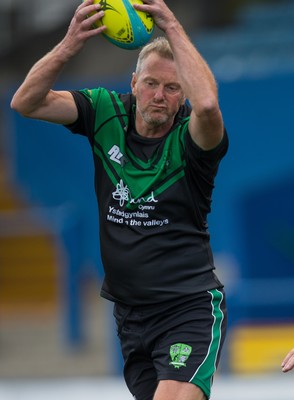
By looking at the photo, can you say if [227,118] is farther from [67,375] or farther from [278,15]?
[278,15]

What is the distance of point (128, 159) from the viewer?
580 centimetres

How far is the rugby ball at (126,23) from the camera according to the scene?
5.51 meters

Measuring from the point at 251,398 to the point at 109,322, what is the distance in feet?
11.8

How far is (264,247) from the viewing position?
41.6 ft

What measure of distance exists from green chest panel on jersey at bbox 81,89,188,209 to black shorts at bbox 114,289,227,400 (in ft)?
1.91

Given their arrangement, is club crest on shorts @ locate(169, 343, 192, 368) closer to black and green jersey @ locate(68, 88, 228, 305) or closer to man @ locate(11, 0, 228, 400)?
man @ locate(11, 0, 228, 400)

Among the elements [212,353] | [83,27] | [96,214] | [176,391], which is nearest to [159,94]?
[83,27]

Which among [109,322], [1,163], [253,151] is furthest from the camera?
[1,163]

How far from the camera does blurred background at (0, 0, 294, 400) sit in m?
11.5

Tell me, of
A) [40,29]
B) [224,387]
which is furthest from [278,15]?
[224,387]

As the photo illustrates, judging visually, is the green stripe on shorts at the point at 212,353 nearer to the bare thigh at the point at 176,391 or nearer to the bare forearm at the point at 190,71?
the bare thigh at the point at 176,391

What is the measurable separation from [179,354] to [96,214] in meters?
8.40

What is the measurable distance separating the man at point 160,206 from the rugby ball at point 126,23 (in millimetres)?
41

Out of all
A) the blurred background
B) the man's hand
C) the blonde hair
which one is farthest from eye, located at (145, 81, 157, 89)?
the blurred background
